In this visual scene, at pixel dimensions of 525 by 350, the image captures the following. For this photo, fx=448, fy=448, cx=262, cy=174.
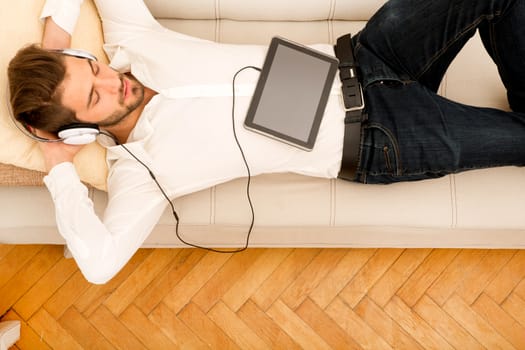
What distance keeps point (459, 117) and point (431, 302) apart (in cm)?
75

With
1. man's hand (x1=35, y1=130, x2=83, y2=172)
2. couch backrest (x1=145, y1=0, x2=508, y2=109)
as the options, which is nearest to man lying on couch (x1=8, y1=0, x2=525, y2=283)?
man's hand (x1=35, y1=130, x2=83, y2=172)

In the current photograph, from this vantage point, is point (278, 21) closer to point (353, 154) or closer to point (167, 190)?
point (353, 154)

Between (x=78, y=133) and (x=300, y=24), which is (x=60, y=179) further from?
(x=300, y=24)

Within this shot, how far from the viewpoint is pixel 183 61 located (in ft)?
3.96

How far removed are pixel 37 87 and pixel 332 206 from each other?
837 mm

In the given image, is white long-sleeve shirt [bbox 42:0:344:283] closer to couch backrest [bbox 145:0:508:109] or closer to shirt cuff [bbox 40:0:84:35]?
shirt cuff [bbox 40:0:84:35]

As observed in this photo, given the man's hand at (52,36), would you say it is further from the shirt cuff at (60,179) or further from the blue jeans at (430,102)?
the blue jeans at (430,102)

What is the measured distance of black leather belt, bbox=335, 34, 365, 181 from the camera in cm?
120

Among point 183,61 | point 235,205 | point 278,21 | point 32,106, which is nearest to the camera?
point 32,106

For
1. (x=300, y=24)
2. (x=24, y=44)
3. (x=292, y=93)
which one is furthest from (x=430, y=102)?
(x=24, y=44)

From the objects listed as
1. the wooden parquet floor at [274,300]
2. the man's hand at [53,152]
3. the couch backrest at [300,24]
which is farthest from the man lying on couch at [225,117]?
the wooden parquet floor at [274,300]

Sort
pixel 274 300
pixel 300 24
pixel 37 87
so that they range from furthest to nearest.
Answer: pixel 274 300 → pixel 300 24 → pixel 37 87

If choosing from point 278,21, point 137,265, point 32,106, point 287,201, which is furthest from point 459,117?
point 137,265

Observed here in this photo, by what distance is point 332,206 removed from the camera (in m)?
1.31
